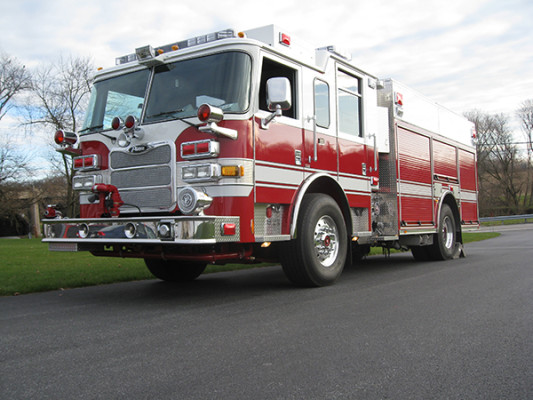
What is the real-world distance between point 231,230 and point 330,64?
3104 mm

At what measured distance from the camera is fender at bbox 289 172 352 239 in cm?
602

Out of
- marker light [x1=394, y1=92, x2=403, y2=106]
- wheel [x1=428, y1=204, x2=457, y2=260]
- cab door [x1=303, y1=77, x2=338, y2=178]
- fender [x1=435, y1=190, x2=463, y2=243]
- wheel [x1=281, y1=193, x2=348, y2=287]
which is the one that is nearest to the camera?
wheel [x1=281, y1=193, x2=348, y2=287]

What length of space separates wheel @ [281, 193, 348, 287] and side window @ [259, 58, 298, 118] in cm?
111

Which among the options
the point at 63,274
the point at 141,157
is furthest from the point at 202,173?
the point at 63,274

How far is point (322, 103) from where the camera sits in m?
6.81

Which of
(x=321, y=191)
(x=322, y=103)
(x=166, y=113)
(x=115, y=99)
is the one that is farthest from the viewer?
(x=321, y=191)

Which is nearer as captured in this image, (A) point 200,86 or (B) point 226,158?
(B) point 226,158

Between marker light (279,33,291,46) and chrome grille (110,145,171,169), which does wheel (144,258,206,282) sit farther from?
marker light (279,33,291,46)

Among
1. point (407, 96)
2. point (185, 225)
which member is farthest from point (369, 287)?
point (407, 96)

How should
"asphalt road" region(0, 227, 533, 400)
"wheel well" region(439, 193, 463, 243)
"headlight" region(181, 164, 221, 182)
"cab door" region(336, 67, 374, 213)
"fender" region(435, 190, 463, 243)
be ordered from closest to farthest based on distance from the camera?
"asphalt road" region(0, 227, 533, 400) < "headlight" region(181, 164, 221, 182) < "cab door" region(336, 67, 374, 213) < "fender" region(435, 190, 463, 243) < "wheel well" region(439, 193, 463, 243)

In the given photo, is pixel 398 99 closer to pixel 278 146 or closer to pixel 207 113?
pixel 278 146

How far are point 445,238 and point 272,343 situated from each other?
7779mm

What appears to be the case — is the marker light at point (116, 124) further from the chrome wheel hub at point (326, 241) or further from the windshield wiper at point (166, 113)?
the chrome wheel hub at point (326, 241)

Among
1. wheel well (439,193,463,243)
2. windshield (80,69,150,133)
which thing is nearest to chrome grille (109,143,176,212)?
windshield (80,69,150,133)
